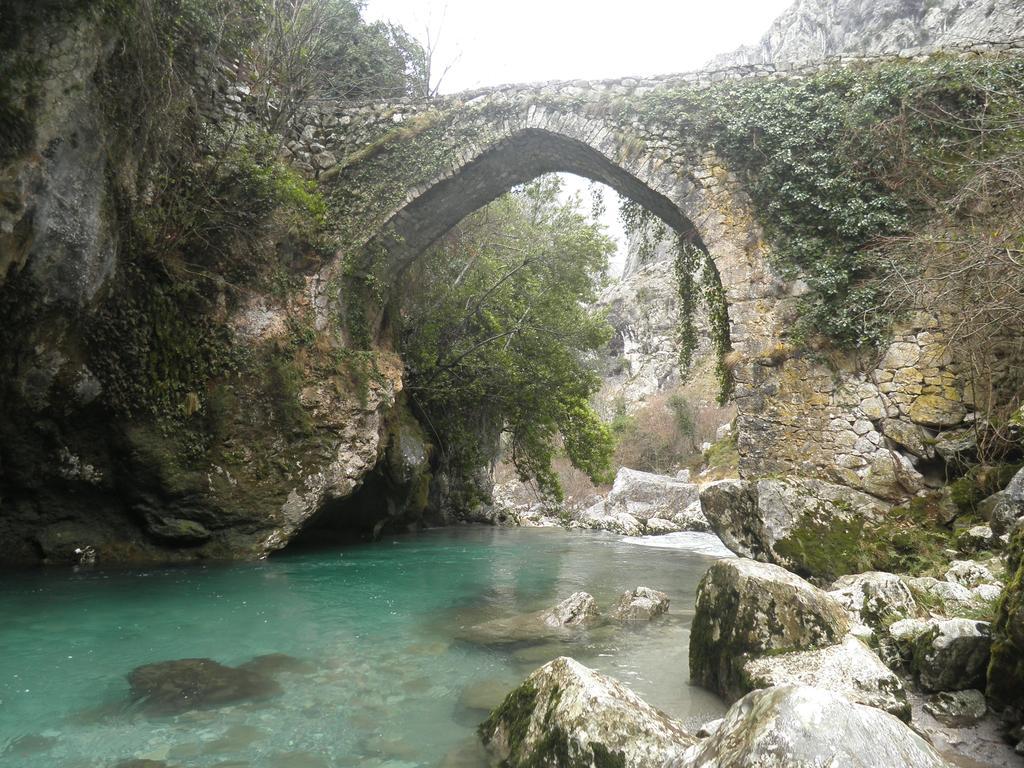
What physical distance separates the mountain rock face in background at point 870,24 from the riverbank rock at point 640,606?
1510 cm

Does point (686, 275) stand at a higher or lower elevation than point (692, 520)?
higher

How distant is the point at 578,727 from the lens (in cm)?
247

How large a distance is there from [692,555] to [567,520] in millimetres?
3595

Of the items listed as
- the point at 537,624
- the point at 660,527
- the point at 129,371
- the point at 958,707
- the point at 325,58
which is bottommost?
the point at 660,527

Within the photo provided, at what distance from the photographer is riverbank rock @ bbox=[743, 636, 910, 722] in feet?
9.16

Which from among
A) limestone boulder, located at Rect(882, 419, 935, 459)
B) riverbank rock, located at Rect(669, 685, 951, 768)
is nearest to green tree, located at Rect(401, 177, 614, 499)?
limestone boulder, located at Rect(882, 419, 935, 459)

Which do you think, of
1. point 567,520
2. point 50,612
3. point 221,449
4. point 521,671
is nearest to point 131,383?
point 221,449

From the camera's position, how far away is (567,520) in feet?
46.0

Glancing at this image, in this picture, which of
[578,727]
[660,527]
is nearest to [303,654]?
[578,727]

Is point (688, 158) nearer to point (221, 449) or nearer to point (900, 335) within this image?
point (900, 335)

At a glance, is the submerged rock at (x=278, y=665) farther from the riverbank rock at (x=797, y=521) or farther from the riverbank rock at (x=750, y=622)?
the riverbank rock at (x=797, y=521)

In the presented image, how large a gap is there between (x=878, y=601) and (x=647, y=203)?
6844mm

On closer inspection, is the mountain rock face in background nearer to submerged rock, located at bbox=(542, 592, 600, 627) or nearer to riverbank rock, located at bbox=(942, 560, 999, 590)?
riverbank rock, located at bbox=(942, 560, 999, 590)

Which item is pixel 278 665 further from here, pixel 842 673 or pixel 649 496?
pixel 649 496
